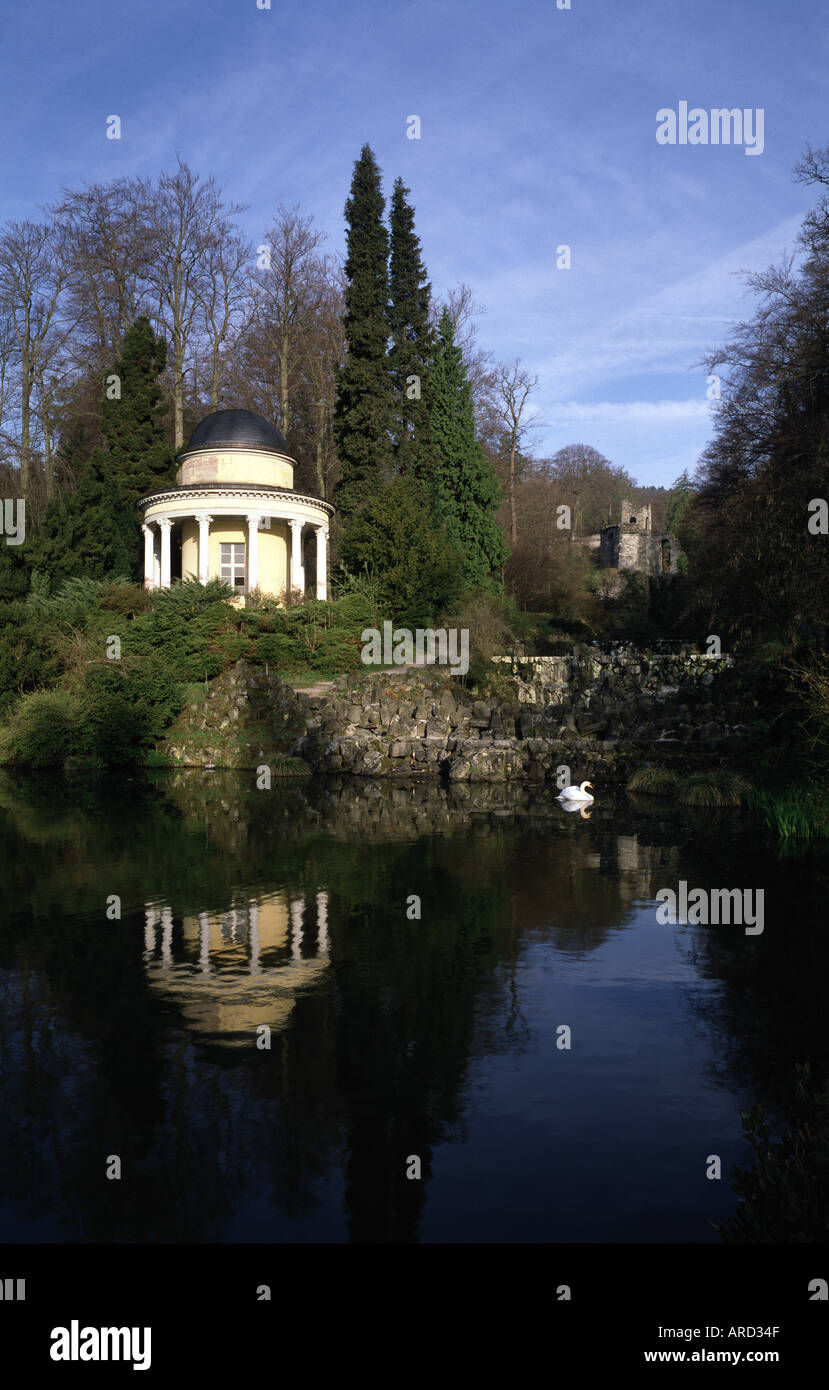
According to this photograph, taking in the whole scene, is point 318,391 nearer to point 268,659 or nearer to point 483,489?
point 483,489

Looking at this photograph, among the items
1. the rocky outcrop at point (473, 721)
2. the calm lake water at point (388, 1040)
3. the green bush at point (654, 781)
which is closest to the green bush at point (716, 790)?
the green bush at point (654, 781)

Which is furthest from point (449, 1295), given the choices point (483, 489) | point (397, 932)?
point (483, 489)

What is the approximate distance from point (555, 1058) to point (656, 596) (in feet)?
146

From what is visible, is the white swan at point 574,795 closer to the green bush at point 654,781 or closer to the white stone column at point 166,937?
the green bush at point 654,781

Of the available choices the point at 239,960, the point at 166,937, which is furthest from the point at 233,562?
the point at 239,960

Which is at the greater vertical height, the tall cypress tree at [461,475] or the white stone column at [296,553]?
the tall cypress tree at [461,475]

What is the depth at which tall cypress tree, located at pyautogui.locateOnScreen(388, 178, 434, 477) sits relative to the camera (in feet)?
131

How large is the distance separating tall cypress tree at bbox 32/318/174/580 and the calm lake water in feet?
76.8

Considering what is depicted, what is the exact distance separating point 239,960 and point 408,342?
37076mm

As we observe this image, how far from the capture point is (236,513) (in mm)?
33531

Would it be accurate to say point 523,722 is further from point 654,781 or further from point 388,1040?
point 388,1040

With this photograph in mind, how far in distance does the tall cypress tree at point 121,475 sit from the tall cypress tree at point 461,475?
1147 centimetres

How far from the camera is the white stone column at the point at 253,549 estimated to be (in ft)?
110

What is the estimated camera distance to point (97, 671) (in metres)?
25.5
